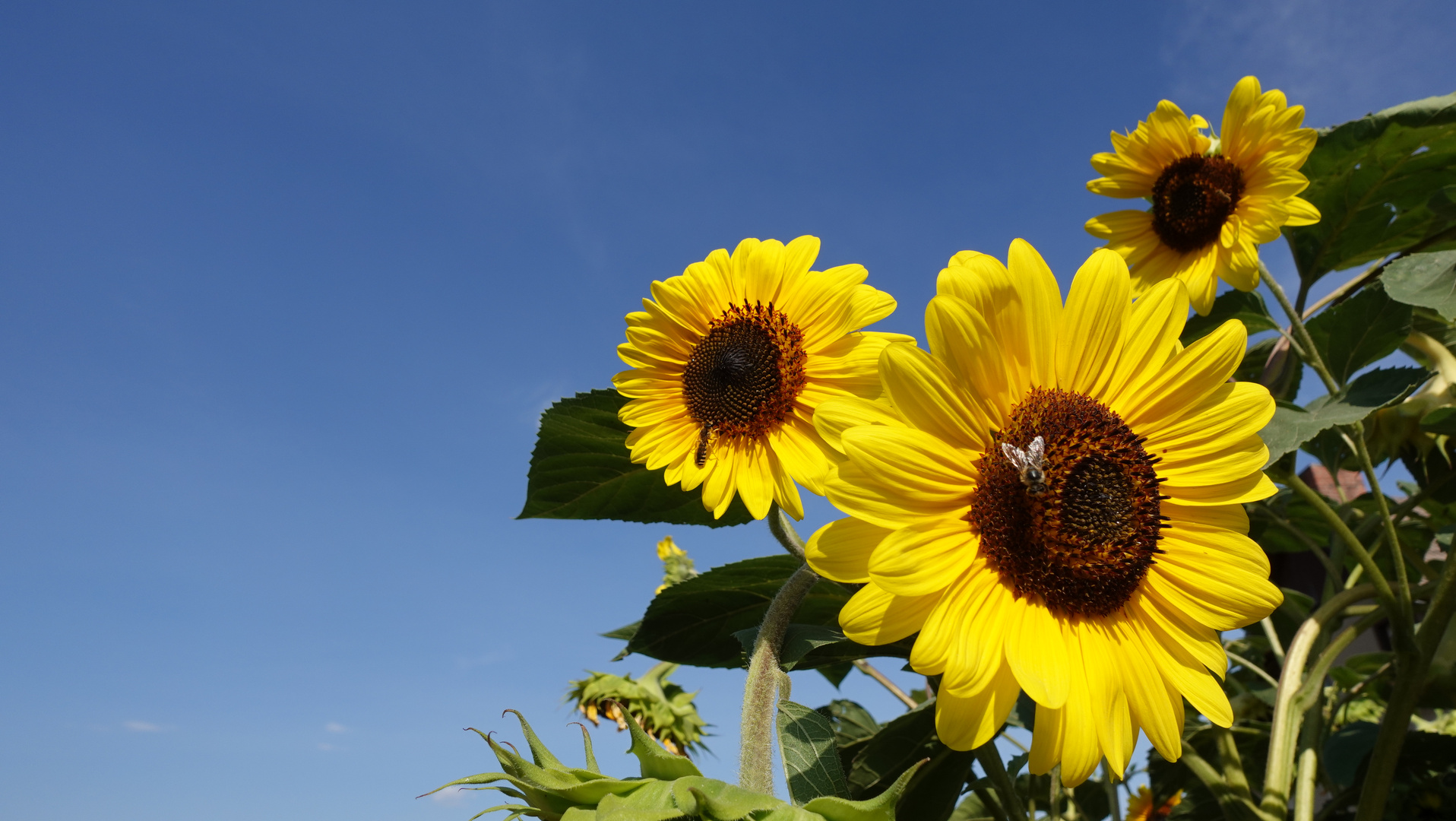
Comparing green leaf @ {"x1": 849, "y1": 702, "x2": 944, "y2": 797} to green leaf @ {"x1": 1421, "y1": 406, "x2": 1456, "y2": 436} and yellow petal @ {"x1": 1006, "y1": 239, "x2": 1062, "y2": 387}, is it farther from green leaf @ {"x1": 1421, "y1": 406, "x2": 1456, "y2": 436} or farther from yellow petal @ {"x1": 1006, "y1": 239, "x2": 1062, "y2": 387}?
green leaf @ {"x1": 1421, "y1": 406, "x2": 1456, "y2": 436}

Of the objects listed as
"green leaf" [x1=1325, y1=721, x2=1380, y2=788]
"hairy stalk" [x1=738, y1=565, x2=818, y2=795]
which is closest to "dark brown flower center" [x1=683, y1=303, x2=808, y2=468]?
"hairy stalk" [x1=738, y1=565, x2=818, y2=795]

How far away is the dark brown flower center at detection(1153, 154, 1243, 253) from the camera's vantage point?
2275 millimetres

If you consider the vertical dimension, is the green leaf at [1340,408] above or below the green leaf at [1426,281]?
below

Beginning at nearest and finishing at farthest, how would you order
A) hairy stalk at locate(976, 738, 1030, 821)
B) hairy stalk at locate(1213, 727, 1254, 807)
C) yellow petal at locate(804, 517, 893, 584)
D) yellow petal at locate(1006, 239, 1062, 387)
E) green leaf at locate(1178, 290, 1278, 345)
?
yellow petal at locate(804, 517, 893, 584) → yellow petal at locate(1006, 239, 1062, 387) → hairy stalk at locate(976, 738, 1030, 821) → hairy stalk at locate(1213, 727, 1254, 807) → green leaf at locate(1178, 290, 1278, 345)

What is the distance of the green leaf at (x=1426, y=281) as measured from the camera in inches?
65.2

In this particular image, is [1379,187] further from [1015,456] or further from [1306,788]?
[1015,456]

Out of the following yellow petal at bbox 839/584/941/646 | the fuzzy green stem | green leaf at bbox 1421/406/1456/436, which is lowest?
the fuzzy green stem

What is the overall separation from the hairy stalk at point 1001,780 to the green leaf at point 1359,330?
4.31 feet

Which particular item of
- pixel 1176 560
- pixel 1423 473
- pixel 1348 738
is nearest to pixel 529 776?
pixel 1176 560

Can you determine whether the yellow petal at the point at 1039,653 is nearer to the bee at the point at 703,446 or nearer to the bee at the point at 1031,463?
the bee at the point at 1031,463

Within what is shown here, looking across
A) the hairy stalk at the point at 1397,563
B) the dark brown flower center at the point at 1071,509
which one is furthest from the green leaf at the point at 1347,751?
the dark brown flower center at the point at 1071,509

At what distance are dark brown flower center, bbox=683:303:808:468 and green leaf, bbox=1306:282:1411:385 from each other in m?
1.30

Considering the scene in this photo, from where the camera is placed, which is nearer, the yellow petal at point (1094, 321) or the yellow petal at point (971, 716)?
the yellow petal at point (971, 716)

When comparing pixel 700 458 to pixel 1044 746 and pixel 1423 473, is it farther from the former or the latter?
pixel 1423 473
